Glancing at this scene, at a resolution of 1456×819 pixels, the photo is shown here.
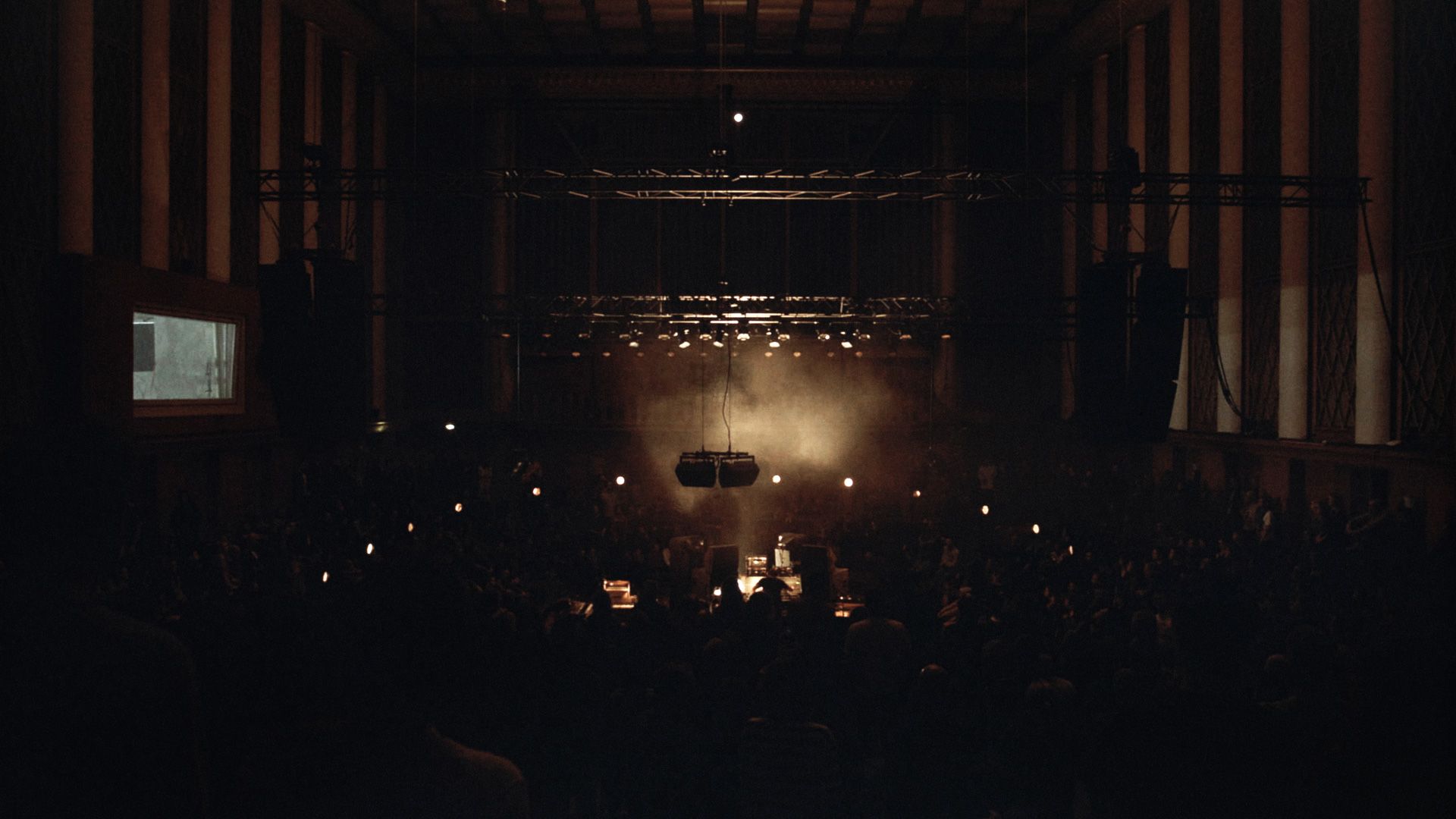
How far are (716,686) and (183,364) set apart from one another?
39.0ft

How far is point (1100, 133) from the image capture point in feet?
68.3

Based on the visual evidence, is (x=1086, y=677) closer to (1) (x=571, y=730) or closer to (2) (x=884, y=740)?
(2) (x=884, y=740)

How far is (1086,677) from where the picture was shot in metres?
5.55

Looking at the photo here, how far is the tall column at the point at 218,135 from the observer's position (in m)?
15.2

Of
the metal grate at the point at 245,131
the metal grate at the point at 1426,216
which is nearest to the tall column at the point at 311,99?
the metal grate at the point at 245,131

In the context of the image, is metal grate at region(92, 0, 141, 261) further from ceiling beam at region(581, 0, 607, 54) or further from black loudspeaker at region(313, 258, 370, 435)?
ceiling beam at region(581, 0, 607, 54)

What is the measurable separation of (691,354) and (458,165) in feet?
23.0

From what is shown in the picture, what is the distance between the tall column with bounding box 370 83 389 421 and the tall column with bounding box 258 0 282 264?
4.19 metres

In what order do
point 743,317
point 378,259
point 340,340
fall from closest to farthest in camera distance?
point 340,340 < point 743,317 < point 378,259

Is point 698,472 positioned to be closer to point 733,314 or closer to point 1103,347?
point 733,314

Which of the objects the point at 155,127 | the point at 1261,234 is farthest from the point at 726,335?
the point at 155,127

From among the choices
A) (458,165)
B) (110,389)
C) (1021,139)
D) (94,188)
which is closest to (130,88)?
(94,188)

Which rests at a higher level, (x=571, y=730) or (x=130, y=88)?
(x=130, y=88)

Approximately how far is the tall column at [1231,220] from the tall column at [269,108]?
1525cm
